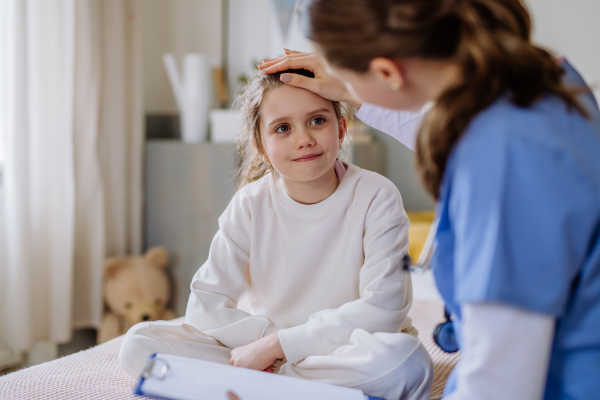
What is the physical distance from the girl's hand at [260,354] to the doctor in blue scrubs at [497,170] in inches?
14.4

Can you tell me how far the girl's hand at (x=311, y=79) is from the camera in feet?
3.51

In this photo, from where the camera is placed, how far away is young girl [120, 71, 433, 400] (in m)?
0.97

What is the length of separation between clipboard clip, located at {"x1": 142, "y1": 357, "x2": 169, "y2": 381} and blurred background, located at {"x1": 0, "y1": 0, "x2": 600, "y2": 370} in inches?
41.0

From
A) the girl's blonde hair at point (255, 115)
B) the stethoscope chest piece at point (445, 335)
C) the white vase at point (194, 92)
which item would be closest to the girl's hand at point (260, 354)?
the stethoscope chest piece at point (445, 335)

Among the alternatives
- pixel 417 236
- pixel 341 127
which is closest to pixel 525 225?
pixel 341 127

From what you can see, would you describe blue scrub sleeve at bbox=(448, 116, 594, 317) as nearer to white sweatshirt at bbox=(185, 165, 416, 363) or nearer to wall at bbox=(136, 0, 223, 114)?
white sweatshirt at bbox=(185, 165, 416, 363)

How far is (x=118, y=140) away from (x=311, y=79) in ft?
4.72

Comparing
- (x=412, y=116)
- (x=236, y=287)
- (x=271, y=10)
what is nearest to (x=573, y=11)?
(x=271, y=10)

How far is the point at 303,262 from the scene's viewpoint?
3.69 ft

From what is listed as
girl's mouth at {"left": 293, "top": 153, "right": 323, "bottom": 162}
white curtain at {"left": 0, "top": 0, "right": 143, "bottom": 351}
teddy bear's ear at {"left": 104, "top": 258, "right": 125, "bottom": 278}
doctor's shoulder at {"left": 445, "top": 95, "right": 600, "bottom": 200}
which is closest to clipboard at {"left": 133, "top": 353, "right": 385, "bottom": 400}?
doctor's shoulder at {"left": 445, "top": 95, "right": 600, "bottom": 200}

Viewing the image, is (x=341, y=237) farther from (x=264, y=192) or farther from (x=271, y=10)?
(x=271, y=10)

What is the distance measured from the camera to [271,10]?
2643 mm

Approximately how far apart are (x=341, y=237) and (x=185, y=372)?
1.49ft

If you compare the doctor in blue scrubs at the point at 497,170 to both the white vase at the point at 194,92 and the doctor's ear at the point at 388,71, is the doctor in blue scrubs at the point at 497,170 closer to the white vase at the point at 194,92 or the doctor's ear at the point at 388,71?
the doctor's ear at the point at 388,71
